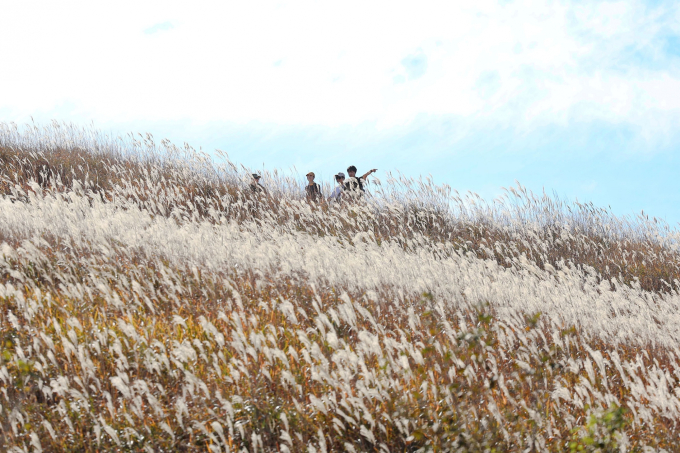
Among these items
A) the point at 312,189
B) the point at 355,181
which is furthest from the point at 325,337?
the point at 312,189

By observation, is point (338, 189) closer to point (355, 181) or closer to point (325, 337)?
point (355, 181)

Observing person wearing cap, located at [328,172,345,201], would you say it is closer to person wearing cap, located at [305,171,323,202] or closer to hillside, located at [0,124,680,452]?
person wearing cap, located at [305,171,323,202]

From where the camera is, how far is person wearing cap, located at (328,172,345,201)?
10.7 m

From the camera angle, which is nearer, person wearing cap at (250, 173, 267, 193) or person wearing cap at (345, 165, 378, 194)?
person wearing cap at (345, 165, 378, 194)

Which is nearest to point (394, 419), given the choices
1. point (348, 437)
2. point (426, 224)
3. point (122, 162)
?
point (348, 437)

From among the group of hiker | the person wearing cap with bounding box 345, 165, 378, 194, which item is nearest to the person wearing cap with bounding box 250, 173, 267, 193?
the group of hiker

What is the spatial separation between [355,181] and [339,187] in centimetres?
42

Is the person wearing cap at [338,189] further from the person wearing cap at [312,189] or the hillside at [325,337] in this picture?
the hillside at [325,337]

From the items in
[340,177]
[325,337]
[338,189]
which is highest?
[340,177]

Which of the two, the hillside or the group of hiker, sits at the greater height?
the group of hiker

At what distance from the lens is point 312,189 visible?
1118cm

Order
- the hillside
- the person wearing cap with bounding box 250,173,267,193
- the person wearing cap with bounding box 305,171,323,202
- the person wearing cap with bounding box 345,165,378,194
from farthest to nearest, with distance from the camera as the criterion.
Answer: the person wearing cap with bounding box 305,171,323,202, the person wearing cap with bounding box 250,173,267,193, the person wearing cap with bounding box 345,165,378,194, the hillside

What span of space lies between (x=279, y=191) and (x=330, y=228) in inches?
104

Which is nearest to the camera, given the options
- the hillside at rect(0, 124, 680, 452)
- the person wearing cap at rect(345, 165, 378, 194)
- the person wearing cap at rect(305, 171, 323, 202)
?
the hillside at rect(0, 124, 680, 452)
